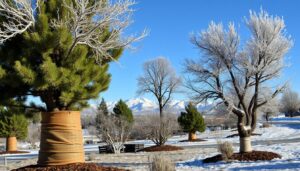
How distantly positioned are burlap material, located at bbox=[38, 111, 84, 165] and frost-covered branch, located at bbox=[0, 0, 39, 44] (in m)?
2.12

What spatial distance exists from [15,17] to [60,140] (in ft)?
10.3

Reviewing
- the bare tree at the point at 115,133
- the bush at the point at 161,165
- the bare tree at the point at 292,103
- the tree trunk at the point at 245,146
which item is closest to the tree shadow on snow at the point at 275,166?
the tree trunk at the point at 245,146

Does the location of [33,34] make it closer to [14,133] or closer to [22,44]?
[22,44]

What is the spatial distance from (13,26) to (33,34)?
0.66 metres

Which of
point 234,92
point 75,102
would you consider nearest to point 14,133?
point 234,92

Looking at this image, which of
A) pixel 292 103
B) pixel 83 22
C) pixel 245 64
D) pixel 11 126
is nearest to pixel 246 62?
pixel 245 64

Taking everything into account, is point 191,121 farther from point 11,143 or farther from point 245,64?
point 245,64

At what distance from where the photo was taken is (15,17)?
10.6 metres

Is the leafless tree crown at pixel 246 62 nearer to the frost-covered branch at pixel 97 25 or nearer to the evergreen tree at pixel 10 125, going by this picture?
the frost-covered branch at pixel 97 25

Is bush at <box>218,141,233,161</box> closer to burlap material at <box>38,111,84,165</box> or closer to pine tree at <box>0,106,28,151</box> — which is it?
burlap material at <box>38,111,84,165</box>

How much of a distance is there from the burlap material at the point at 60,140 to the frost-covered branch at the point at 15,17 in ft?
6.94

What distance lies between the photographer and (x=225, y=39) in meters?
17.5

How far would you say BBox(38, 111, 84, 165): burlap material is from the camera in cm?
1060

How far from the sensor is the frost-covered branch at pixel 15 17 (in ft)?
33.2
